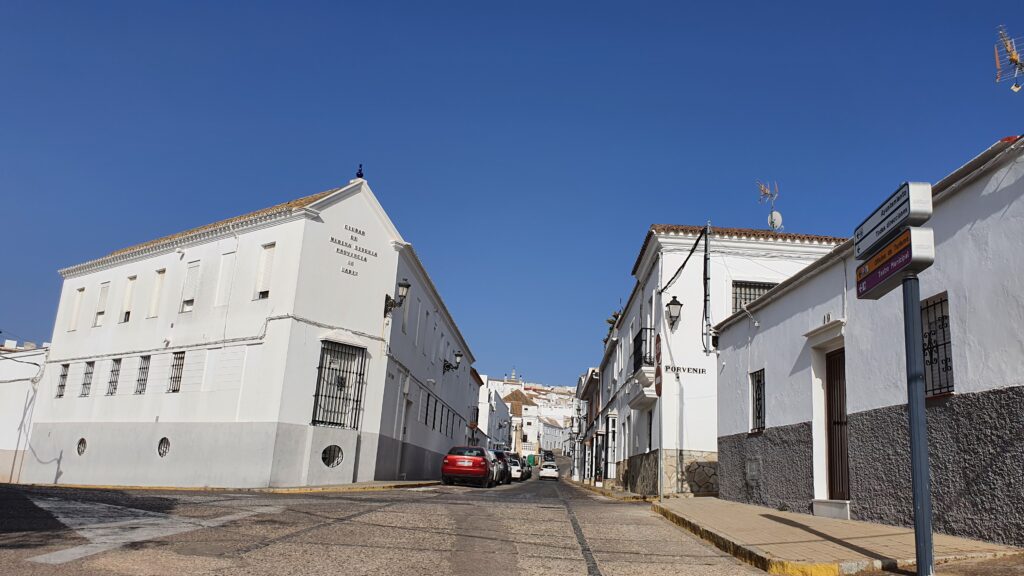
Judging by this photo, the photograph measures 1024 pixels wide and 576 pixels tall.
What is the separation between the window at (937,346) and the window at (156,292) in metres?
23.6

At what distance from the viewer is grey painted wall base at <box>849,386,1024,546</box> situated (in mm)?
6781

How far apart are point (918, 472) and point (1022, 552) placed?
6.31ft

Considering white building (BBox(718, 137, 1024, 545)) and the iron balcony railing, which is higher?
the iron balcony railing

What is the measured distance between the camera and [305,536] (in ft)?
23.4

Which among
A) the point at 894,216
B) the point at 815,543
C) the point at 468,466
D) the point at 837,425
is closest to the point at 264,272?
the point at 468,466

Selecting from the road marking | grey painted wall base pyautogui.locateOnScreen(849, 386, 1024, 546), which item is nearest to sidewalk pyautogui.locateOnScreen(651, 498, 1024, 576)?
grey painted wall base pyautogui.locateOnScreen(849, 386, 1024, 546)

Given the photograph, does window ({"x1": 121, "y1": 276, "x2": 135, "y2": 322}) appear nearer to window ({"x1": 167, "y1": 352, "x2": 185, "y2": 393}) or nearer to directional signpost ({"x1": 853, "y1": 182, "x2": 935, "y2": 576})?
window ({"x1": 167, "y1": 352, "x2": 185, "y2": 393})

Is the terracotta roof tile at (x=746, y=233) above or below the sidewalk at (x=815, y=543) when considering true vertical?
above

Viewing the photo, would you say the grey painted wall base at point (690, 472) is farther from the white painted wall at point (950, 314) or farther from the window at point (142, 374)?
the window at point (142, 374)

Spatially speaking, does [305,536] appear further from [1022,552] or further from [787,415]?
[787,415]

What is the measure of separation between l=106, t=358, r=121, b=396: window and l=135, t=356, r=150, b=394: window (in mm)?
1306

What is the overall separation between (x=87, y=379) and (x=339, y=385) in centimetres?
1150

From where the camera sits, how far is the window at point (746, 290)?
A: 21469mm

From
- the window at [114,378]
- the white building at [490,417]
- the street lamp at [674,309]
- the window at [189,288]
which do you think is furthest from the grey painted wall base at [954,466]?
the white building at [490,417]
